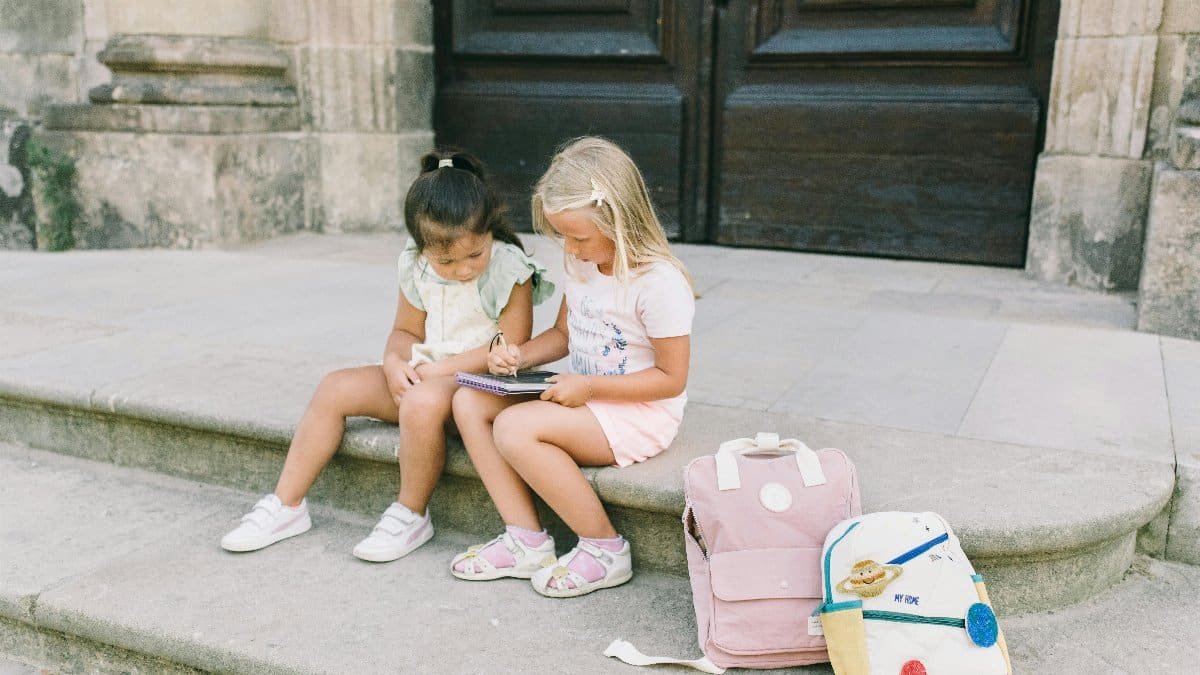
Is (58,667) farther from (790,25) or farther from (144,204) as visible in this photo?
(790,25)

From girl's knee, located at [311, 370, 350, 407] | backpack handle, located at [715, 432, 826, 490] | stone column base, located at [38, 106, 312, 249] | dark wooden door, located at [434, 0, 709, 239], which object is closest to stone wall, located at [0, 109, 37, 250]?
stone column base, located at [38, 106, 312, 249]

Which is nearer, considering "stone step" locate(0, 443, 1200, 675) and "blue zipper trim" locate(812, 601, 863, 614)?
"blue zipper trim" locate(812, 601, 863, 614)

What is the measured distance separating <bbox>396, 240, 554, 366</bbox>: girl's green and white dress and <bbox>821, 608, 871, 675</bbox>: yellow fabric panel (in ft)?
3.41

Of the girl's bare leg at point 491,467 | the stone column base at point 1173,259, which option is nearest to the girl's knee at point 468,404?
the girl's bare leg at point 491,467

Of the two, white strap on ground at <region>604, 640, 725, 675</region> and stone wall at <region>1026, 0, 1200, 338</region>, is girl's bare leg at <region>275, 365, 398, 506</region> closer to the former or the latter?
white strap on ground at <region>604, 640, 725, 675</region>

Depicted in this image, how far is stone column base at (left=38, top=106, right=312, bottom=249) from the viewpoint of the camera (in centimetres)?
487

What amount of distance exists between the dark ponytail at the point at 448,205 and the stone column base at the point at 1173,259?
225 centimetres

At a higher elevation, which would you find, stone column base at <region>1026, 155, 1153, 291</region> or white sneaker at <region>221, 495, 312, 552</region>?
stone column base at <region>1026, 155, 1153, 291</region>

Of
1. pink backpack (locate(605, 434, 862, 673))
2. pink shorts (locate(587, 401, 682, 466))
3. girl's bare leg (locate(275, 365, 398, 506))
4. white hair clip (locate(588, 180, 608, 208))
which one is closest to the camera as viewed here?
pink backpack (locate(605, 434, 862, 673))

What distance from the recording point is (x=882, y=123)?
4602 mm

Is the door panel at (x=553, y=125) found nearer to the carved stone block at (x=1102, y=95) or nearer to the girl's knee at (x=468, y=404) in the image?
the carved stone block at (x=1102, y=95)

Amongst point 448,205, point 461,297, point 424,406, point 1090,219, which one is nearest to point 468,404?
point 424,406

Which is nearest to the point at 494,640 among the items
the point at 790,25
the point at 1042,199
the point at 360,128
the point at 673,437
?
the point at 673,437

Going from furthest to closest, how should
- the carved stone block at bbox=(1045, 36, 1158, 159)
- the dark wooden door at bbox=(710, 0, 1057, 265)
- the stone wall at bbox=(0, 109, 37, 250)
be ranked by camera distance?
the stone wall at bbox=(0, 109, 37, 250) → the dark wooden door at bbox=(710, 0, 1057, 265) → the carved stone block at bbox=(1045, 36, 1158, 159)
